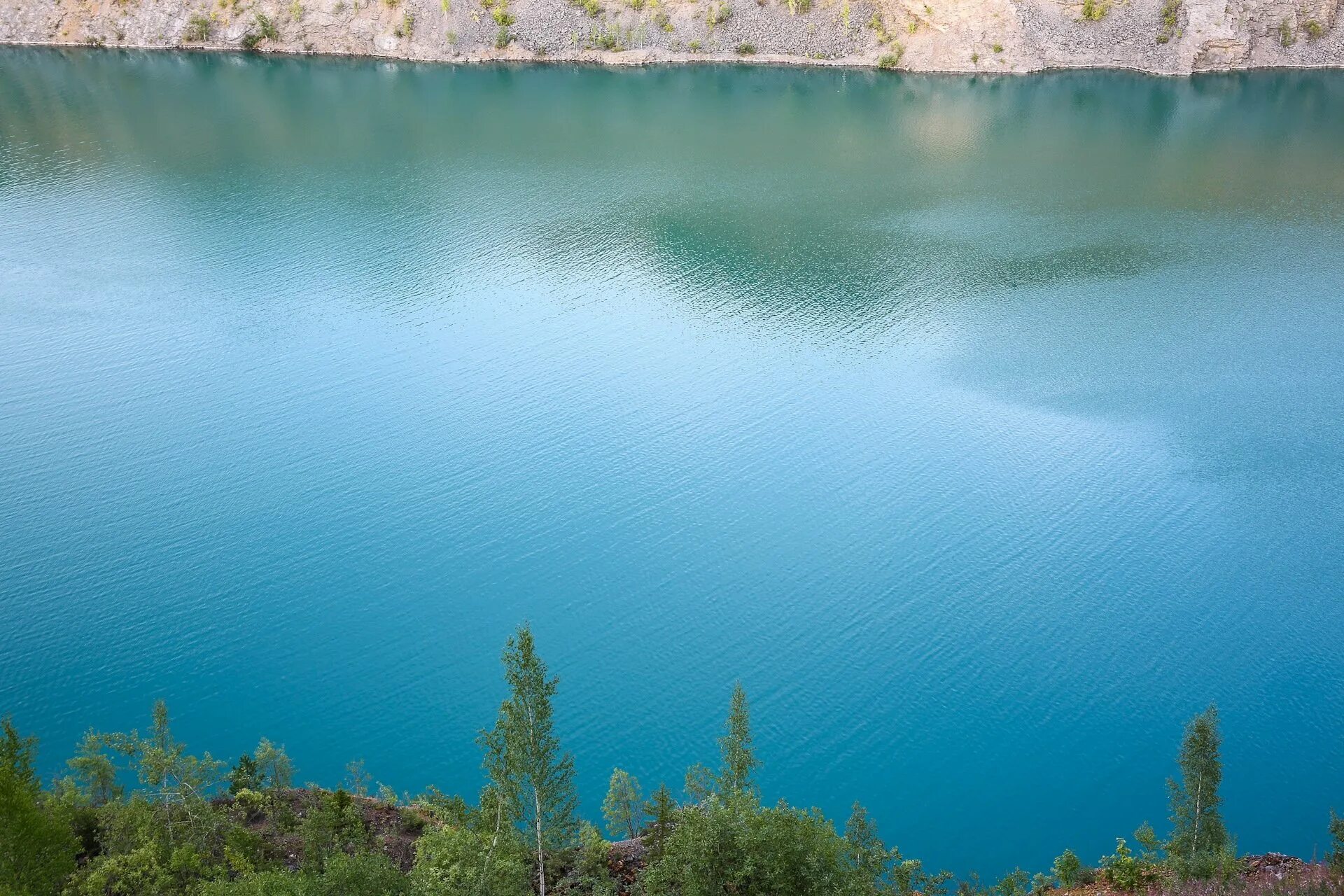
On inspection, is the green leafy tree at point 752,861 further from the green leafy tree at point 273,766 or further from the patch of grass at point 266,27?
the patch of grass at point 266,27

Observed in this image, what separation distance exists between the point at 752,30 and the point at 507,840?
214 ft

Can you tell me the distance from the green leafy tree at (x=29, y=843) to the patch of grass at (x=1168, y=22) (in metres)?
71.9

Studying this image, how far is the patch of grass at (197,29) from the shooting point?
73562mm

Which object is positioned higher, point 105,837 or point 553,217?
point 553,217

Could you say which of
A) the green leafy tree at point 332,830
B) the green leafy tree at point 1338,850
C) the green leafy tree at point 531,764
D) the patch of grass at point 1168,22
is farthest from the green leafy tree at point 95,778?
the patch of grass at point 1168,22

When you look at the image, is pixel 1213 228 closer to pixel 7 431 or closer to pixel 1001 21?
pixel 1001 21

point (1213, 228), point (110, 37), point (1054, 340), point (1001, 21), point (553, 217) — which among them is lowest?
point (1054, 340)

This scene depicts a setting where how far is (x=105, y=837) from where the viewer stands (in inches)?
608

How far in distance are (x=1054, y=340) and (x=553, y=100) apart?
38.7 m

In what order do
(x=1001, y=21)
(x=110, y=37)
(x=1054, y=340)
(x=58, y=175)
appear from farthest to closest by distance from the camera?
(x=110, y=37)
(x=1001, y=21)
(x=58, y=175)
(x=1054, y=340)

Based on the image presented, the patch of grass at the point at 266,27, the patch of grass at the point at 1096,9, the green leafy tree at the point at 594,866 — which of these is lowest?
the green leafy tree at the point at 594,866

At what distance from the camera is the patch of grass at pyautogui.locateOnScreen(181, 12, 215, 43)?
7356 cm

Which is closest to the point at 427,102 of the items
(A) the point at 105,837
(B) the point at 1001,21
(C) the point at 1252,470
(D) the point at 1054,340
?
(B) the point at 1001,21

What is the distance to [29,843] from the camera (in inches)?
541
